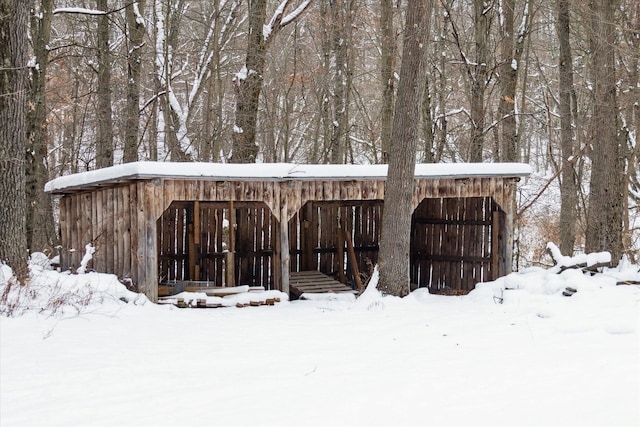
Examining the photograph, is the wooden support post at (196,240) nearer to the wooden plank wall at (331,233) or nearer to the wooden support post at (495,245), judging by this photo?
the wooden plank wall at (331,233)

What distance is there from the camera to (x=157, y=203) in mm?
9625

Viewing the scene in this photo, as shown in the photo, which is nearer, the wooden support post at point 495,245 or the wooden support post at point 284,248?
the wooden support post at point 284,248

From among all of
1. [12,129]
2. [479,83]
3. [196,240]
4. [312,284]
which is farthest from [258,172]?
[479,83]

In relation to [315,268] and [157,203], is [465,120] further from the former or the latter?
[157,203]

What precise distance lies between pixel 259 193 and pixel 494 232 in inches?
198

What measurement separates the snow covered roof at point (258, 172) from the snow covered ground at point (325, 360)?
67.6 inches

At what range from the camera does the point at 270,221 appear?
13.4 meters

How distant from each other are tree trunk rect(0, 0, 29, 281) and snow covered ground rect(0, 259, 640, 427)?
0.57 meters

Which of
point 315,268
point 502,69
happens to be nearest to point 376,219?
point 315,268

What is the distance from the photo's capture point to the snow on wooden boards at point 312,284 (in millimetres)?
12172

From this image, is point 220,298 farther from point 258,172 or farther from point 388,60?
point 388,60

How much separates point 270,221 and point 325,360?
774cm

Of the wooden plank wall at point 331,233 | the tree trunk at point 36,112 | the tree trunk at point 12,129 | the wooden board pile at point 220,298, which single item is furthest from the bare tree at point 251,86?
the tree trunk at point 12,129

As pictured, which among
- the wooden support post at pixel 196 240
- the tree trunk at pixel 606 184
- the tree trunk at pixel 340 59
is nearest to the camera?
the tree trunk at pixel 606 184
